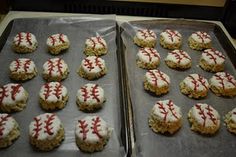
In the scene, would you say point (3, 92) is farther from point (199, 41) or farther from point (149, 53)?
point (199, 41)

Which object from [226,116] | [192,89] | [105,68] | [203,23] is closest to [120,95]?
[105,68]

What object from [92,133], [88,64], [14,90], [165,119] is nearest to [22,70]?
[14,90]

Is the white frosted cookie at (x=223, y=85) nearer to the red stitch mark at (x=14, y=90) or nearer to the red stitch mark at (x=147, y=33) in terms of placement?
the red stitch mark at (x=147, y=33)

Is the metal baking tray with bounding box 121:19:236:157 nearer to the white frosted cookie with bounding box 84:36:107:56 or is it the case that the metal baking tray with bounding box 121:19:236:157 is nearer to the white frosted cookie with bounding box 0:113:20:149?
the white frosted cookie with bounding box 84:36:107:56

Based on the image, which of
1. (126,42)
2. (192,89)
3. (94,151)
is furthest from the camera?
(126,42)

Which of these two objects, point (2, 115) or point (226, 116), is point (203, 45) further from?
point (2, 115)

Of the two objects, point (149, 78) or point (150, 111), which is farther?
point (149, 78)

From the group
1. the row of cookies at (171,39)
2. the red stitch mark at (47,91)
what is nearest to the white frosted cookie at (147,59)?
the row of cookies at (171,39)

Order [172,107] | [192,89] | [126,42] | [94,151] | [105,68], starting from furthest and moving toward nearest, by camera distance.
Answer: [126,42]
[105,68]
[192,89]
[172,107]
[94,151]
